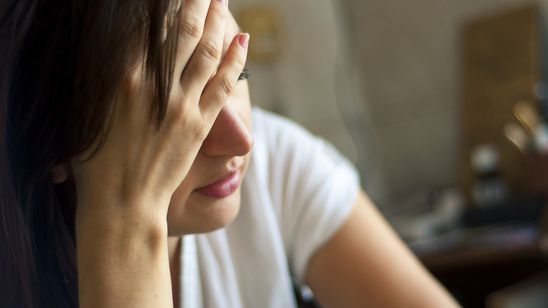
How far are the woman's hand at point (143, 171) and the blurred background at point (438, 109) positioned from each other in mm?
842

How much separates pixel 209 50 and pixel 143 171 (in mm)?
141

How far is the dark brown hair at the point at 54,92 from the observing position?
68 centimetres

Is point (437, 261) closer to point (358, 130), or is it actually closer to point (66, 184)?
point (358, 130)

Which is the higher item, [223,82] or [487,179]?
[223,82]

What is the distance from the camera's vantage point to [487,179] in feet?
5.80

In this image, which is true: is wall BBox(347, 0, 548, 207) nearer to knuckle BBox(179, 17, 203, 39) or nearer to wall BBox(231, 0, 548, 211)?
wall BBox(231, 0, 548, 211)

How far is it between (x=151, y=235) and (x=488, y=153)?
4.11ft

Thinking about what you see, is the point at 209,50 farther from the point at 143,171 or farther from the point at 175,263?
the point at 175,263

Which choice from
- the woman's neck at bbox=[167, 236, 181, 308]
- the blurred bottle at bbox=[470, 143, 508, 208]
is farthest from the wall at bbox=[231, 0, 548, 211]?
the woman's neck at bbox=[167, 236, 181, 308]

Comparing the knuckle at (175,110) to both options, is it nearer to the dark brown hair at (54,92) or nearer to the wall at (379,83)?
the dark brown hair at (54,92)

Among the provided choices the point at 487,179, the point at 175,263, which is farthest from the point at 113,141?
the point at 487,179

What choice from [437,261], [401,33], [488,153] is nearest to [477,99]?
[488,153]

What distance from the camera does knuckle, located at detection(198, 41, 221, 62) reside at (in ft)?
2.40

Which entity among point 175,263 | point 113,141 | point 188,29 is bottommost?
point 175,263
